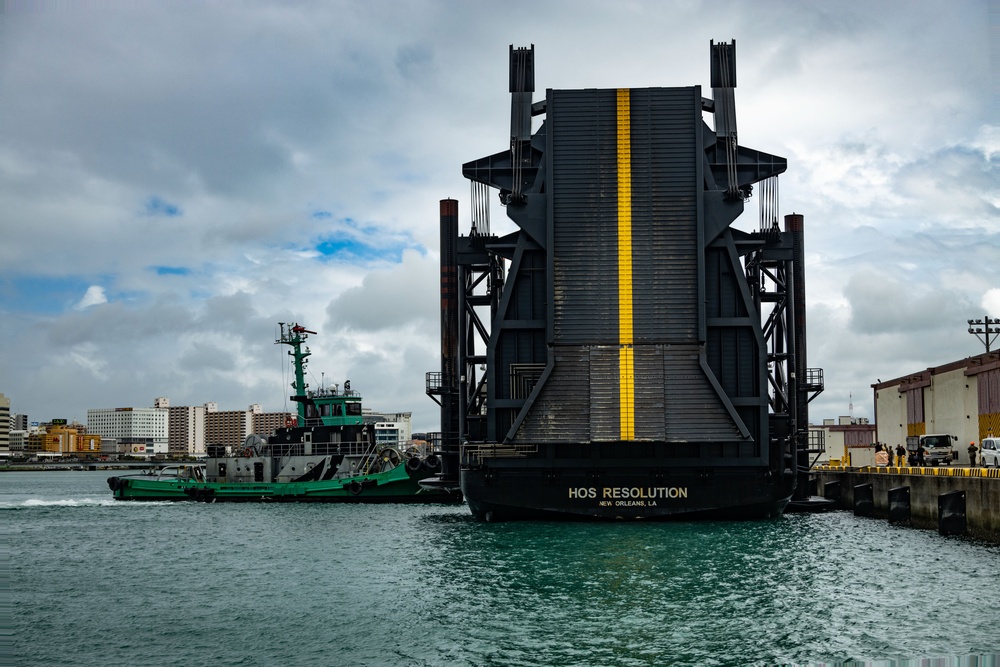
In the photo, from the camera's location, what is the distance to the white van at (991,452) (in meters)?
36.7

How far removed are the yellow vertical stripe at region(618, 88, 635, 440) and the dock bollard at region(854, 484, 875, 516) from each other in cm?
1469

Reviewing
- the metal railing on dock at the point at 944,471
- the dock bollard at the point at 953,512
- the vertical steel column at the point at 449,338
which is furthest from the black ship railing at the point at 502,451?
the metal railing on dock at the point at 944,471

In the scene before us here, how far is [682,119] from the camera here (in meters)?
35.4

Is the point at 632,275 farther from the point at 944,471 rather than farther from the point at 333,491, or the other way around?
the point at 333,491

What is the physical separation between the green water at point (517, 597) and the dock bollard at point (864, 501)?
5931 mm

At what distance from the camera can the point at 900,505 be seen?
3809cm

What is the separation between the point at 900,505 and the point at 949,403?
64.9 feet

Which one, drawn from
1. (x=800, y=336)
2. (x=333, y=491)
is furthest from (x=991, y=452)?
(x=333, y=491)

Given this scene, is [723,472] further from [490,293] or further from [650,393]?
[490,293]

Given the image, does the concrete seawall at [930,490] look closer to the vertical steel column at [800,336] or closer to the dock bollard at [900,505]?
the dock bollard at [900,505]

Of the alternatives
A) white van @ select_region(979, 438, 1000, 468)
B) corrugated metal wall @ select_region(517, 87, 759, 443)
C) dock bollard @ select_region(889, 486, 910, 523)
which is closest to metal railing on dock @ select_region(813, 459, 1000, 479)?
dock bollard @ select_region(889, 486, 910, 523)

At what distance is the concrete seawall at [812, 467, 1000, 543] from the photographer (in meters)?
29.6

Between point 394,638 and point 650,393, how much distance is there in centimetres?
1745

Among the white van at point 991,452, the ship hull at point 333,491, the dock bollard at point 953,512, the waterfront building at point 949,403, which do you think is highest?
the waterfront building at point 949,403
